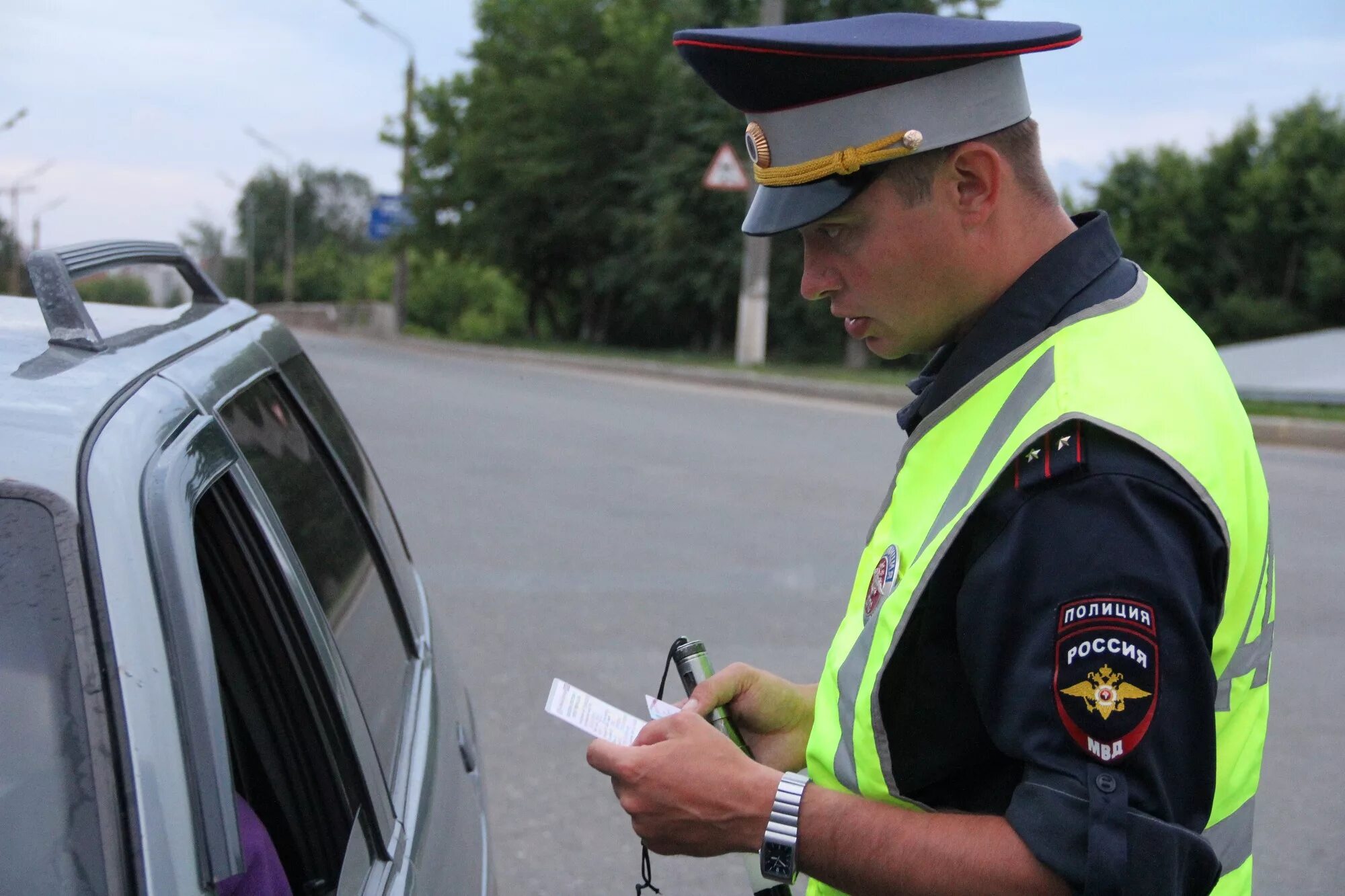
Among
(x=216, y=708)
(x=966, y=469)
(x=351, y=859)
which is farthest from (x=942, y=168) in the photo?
(x=351, y=859)

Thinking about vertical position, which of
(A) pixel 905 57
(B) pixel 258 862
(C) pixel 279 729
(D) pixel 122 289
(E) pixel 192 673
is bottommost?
(D) pixel 122 289

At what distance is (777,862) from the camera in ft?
4.49

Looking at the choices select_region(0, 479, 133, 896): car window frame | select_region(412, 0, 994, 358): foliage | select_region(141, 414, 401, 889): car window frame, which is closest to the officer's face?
select_region(141, 414, 401, 889): car window frame

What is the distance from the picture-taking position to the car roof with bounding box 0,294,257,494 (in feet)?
4.11

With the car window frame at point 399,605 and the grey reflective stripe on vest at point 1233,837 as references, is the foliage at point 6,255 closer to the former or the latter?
the car window frame at point 399,605

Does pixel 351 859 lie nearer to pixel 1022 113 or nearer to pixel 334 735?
pixel 334 735

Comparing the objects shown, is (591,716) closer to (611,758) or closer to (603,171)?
(611,758)

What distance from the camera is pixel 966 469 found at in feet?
4.45

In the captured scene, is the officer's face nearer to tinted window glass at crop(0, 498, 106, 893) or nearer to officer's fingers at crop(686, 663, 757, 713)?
officer's fingers at crop(686, 663, 757, 713)

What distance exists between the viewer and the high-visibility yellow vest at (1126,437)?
127 centimetres

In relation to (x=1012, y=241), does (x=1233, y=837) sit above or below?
below

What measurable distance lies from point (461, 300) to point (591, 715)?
47454mm

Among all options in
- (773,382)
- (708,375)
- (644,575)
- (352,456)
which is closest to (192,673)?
(352,456)

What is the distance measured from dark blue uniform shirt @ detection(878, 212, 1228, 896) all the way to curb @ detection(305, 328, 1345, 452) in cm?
434
